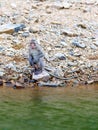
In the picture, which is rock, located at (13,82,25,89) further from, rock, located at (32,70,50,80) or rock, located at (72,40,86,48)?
rock, located at (72,40,86,48)

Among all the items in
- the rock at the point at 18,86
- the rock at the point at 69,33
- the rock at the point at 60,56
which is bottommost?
the rock at the point at 18,86

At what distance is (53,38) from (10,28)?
6.49 feet

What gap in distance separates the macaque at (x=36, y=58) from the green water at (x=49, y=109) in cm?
125

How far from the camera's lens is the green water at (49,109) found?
1145 cm

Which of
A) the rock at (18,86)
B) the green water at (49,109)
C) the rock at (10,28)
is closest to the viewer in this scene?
the green water at (49,109)

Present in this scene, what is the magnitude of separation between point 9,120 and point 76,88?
547 cm

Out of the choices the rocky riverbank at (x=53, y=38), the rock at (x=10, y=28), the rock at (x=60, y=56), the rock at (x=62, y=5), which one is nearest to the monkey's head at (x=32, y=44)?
the rocky riverbank at (x=53, y=38)

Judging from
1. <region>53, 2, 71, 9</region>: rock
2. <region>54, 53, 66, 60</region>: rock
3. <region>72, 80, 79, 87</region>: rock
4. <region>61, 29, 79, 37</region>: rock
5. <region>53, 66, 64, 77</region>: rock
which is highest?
<region>53, 2, 71, 9</region>: rock

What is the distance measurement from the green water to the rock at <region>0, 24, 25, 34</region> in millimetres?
4979

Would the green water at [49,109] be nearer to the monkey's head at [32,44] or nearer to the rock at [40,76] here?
the rock at [40,76]

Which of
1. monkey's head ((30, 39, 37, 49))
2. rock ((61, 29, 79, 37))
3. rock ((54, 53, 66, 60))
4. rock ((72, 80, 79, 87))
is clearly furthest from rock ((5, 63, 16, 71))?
rock ((61, 29, 79, 37))

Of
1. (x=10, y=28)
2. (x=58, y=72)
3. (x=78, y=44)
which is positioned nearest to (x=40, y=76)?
(x=58, y=72)

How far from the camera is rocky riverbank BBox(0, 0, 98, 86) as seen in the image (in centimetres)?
1814

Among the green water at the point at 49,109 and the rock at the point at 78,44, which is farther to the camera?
the rock at the point at 78,44
